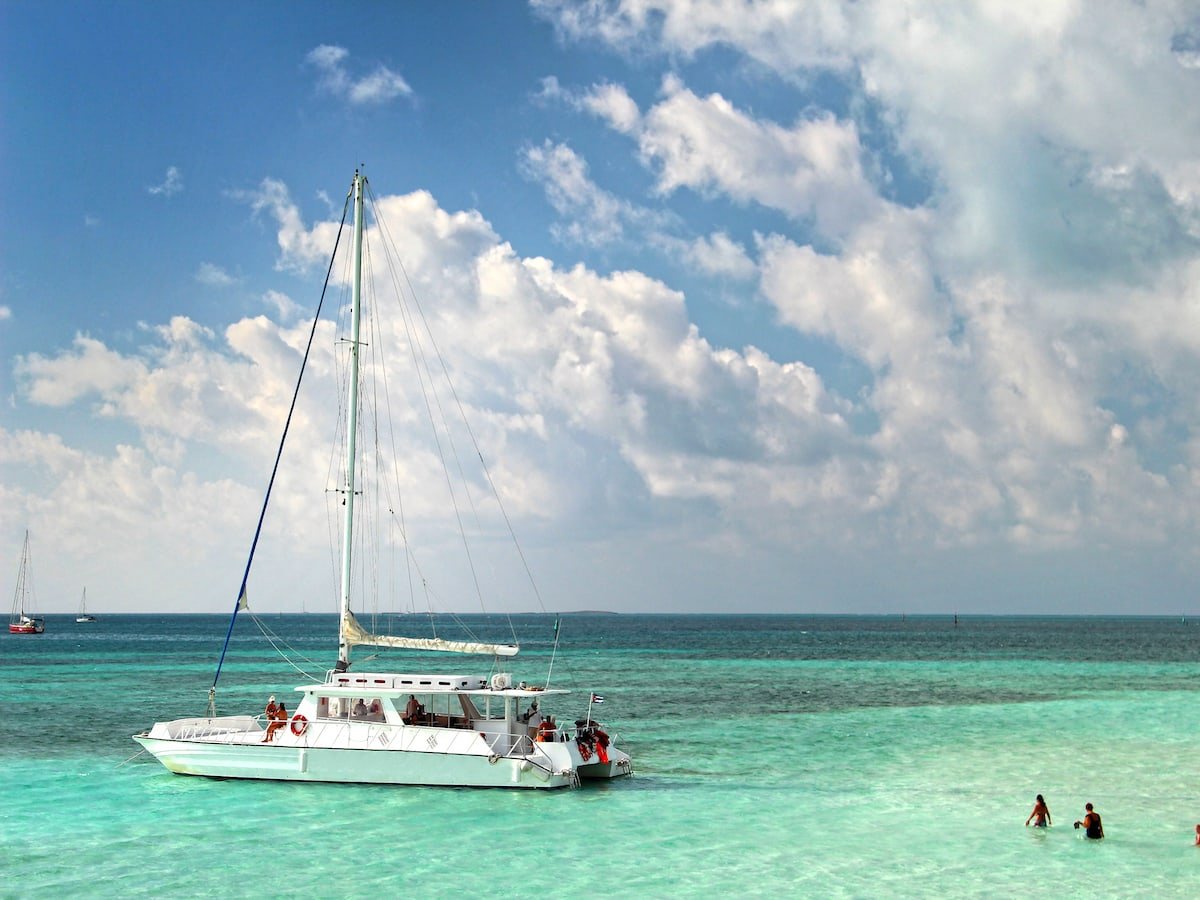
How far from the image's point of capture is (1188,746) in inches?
1671

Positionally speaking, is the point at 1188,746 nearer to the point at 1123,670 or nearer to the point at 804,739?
the point at 804,739

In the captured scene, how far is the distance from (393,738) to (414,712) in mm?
1376

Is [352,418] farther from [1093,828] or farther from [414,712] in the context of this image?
[1093,828]

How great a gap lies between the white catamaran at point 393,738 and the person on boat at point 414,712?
0.03m

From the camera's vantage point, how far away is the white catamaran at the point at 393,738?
32.4 m

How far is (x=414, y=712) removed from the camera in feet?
112

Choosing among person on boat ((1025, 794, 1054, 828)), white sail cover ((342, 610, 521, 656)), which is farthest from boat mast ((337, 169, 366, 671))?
person on boat ((1025, 794, 1054, 828))

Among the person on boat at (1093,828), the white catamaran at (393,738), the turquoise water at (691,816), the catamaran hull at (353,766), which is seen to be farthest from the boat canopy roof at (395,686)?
the person on boat at (1093,828)

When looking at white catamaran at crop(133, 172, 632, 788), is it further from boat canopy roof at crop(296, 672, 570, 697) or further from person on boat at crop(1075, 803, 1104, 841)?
person on boat at crop(1075, 803, 1104, 841)

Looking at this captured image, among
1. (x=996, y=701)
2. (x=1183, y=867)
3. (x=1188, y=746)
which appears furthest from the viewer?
(x=996, y=701)

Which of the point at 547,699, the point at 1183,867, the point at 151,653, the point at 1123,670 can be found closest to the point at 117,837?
the point at 1183,867

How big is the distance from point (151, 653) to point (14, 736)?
80.4m

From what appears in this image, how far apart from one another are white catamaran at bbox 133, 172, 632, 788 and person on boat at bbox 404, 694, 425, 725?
0.03 metres

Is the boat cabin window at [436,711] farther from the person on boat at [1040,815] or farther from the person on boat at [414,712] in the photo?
the person on boat at [1040,815]
